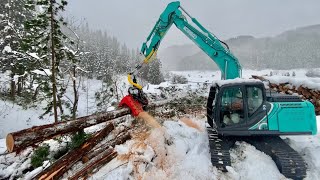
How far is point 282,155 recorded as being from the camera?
7355 mm

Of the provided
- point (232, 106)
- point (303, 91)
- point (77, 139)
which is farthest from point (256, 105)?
point (303, 91)

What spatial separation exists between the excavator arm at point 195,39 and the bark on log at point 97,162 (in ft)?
9.94

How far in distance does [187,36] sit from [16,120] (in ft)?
74.3

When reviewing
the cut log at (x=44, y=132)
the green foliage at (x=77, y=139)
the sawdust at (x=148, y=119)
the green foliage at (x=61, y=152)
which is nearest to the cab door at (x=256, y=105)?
the sawdust at (x=148, y=119)

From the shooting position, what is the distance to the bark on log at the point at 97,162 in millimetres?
6436

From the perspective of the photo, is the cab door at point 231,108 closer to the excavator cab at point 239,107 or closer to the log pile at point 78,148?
the excavator cab at point 239,107

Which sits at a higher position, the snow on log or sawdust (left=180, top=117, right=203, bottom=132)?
the snow on log

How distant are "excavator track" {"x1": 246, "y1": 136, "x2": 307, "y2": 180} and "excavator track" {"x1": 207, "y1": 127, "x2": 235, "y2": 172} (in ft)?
2.66

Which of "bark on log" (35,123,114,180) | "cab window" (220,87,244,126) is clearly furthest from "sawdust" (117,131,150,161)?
"cab window" (220,87,244,126)

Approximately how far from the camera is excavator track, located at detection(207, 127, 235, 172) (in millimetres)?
7203

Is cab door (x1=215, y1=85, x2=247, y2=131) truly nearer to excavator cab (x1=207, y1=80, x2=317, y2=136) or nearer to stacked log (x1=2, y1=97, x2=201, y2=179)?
excavator cab (x1=207, y1=80, x2=317, y2=136)

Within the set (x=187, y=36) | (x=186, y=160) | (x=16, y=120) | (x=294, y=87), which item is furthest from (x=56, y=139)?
(x=16, y=120)

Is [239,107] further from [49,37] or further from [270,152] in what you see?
[49,37]

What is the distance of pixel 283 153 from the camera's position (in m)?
7.43
